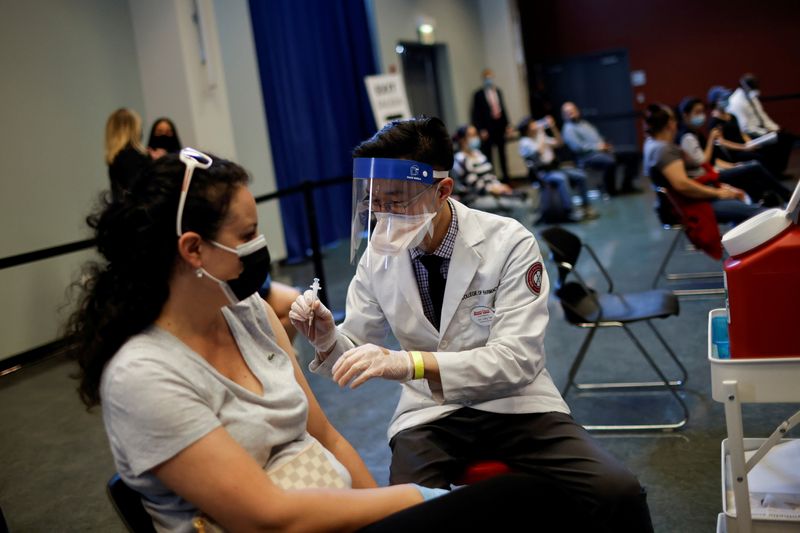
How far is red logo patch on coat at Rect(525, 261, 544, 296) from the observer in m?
1.95

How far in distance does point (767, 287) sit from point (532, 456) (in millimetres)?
666

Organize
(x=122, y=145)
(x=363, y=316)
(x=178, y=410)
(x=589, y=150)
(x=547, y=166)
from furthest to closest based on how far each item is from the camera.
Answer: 1. (x=589, y=150)
2. (x=547, y=166)
3. (x=122, y=145)
4. (x=363, y=316)
5. (x=178, y=410)

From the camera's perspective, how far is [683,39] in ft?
42.2

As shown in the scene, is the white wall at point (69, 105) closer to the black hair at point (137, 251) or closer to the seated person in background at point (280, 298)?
the seated person in background at point (280, 298)

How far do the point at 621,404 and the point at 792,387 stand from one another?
5.51 feet

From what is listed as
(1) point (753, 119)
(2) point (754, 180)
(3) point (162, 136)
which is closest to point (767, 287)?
(3) point (162, 136)

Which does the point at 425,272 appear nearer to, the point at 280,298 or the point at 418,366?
the point at 418,366

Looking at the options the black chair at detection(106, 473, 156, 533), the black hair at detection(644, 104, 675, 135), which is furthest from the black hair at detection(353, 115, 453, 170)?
the black hair at detection(644, 104, 675, 135)

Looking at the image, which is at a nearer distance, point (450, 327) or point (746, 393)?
point (746, 393)

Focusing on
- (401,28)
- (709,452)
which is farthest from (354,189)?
(401,28)

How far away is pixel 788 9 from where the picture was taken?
12078mm

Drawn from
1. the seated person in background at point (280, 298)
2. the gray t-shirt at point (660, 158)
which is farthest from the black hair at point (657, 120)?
the seated person in background at point (280, 298)

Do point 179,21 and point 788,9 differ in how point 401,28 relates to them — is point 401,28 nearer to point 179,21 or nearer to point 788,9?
point 179,21

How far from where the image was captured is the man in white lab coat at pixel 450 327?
6.05 feet
